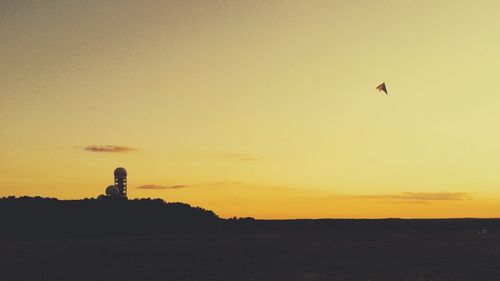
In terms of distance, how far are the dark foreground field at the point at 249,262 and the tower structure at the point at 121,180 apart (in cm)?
4095

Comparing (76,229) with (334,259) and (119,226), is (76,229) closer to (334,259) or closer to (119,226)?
(119,226)

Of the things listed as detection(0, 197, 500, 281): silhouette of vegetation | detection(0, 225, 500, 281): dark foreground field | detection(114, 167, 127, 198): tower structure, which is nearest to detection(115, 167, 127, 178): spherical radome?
detection(114, 167, 127, 198): tower structure

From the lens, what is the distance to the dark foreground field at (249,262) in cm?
3625

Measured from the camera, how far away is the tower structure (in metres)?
101

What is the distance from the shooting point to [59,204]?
303ft

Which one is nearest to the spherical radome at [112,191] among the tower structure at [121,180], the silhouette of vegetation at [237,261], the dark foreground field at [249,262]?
the tower structure at [121,180]

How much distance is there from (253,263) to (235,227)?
63988 millimetres

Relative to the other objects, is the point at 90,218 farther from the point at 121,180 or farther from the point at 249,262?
the point at 249,262

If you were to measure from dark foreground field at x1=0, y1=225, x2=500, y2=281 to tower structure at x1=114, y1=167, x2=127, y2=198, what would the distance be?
40.9m

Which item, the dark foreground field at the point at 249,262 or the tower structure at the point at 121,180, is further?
the tower structure at the point at 121,180

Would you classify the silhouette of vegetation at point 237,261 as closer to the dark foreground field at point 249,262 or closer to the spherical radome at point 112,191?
the dark foreground field at point 249,262

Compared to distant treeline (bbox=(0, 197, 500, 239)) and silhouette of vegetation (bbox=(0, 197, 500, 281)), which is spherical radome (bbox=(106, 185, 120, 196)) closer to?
distant treeline (bbox=(0, 197, 500, 239))

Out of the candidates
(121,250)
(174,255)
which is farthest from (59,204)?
(174,255)

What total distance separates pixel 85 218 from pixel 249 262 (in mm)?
52409
